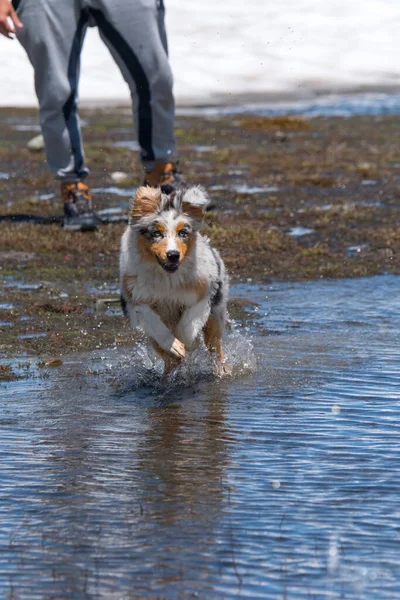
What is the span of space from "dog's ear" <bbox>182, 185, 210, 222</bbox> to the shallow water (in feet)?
3.15

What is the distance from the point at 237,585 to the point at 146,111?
7982 mm

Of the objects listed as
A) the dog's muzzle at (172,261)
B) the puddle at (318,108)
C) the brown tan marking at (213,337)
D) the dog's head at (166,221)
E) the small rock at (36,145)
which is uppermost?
the dog's head at (166,221)

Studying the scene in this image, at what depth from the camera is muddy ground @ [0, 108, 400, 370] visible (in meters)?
9.30

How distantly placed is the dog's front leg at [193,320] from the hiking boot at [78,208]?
511 centimetres

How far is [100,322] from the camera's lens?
9148 millimetres

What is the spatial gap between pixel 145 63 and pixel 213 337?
4327 mm

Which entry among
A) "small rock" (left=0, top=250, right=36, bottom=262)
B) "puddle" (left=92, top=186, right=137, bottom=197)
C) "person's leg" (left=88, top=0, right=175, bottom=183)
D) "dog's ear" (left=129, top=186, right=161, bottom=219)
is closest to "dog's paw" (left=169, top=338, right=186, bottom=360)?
"dog's ear" (left=129, top=186, right=161, bottom=219)

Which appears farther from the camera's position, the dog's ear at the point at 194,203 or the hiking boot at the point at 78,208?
the hiking boot at the point at 78,208

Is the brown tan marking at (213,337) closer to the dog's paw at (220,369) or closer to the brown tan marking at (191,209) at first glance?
the dog's paw at (220,369)

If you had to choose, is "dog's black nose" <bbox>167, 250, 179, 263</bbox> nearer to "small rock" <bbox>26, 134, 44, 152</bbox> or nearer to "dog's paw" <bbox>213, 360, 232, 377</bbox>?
"dog's paw" <bbox>213, 360, 232, 377</bbox>

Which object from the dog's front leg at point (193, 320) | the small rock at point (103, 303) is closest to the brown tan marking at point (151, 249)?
the dog's front leg at point (193, 320)

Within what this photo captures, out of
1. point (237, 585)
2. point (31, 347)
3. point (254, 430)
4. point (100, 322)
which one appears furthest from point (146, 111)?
point (237, 585)

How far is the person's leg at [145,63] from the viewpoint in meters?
11.3

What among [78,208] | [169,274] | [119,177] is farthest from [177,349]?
[119,177]
